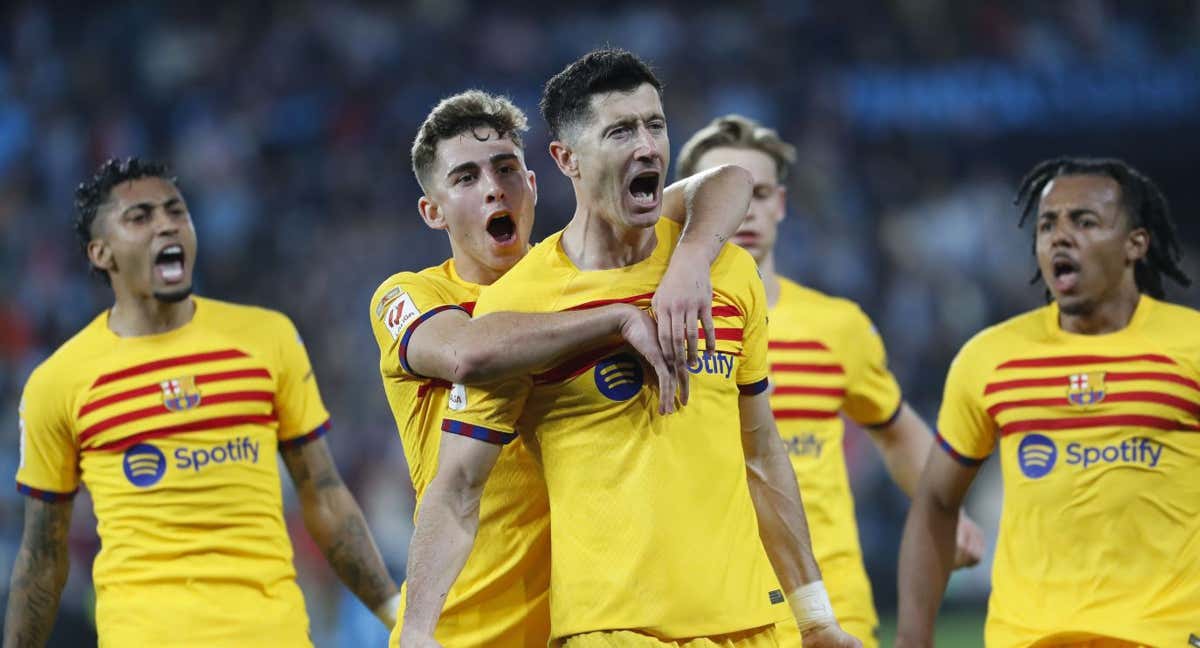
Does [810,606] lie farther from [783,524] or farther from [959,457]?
[959,457]

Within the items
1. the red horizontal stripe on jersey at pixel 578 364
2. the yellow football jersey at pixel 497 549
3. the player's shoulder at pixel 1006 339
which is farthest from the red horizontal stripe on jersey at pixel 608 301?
the player's shoulder at pixel 1006 339

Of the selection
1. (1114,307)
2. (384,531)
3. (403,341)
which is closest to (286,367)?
(403,341)

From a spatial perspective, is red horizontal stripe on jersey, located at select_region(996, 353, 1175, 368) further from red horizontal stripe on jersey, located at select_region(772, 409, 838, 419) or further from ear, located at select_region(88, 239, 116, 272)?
ear, located at select_region(88, 239, 116, 272)

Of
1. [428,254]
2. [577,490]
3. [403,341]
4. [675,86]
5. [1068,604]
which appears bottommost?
[1068,604]

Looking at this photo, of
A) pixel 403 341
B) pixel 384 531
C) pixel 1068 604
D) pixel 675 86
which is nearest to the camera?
pixel 403 341

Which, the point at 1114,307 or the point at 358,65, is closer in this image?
the point at 1114,307

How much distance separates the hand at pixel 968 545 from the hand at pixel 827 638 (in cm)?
190

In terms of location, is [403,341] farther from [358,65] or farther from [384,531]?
[358,65]

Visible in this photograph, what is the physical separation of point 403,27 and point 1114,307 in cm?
1069

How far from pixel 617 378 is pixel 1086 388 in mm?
1897

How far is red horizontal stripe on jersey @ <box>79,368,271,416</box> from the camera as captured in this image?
5273 millimetres

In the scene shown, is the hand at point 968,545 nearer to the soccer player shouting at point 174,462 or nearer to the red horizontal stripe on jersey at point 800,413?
the red horizontal stripe on jersey at point 800,413

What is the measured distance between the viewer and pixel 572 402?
3.78 meters

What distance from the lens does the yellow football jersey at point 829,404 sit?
6051 millimetres
